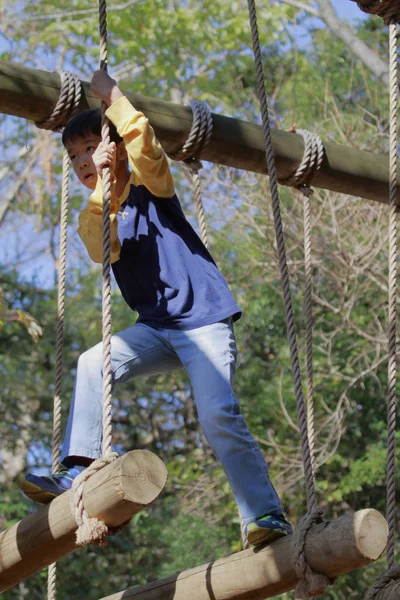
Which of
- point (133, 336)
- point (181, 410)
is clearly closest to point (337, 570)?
point (133, 336)

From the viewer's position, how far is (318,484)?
691 centimetres

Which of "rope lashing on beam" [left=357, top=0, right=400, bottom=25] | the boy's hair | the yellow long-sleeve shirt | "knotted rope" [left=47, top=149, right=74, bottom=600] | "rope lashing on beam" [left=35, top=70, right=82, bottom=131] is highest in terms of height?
"rope lashing on beam" [left=357, top=0, right=400, bottom=25]

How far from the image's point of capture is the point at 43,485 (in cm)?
210

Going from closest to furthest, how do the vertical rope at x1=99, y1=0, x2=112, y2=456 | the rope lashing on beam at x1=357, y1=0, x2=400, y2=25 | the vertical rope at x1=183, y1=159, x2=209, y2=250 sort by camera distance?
the vertical rope at x1=99, y1=0, x2=112, y2=456
the vertical rope at x1=183, y1=159, x2=209, y2=250
the rope lashing on beam at x1=357, y1=0, x2=400, y2=25

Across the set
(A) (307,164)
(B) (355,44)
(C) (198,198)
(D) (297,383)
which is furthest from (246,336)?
(D) (297,383)

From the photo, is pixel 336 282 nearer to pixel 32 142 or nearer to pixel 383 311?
pixel 383 311

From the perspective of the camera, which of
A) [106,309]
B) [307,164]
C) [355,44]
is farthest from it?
[355,44]

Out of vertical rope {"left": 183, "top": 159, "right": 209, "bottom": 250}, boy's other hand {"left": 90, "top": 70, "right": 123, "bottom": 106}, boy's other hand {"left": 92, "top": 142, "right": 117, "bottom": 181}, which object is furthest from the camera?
vertical rope {"left": 183, "top": 159, "right": 209, "bottom": 250}

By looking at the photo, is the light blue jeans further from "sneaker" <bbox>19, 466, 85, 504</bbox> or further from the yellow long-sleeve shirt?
→ the yellow long-sleeve shirt

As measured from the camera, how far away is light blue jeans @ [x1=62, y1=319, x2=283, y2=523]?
87.4 inches

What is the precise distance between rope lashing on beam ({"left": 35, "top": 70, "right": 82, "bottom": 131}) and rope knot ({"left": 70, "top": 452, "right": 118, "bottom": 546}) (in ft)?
4.22

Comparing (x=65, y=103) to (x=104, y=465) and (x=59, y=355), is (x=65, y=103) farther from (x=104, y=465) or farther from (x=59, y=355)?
(x=104, y=465)

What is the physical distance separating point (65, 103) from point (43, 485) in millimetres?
1212

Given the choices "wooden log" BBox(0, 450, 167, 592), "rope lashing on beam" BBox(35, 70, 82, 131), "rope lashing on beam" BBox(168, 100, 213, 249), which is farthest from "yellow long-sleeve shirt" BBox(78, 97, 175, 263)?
"wooden log" BBox(0, 450, 167, 592)
